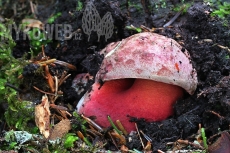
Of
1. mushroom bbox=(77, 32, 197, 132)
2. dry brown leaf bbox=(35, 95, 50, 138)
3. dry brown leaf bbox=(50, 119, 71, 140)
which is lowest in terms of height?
dry brown leaf bbox=(50, 119, 71, 140)

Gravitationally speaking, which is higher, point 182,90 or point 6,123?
point 182,90

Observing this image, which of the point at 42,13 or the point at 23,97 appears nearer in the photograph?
the point at 23,97

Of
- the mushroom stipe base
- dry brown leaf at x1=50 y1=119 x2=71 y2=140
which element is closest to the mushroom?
the mushroom stipe base

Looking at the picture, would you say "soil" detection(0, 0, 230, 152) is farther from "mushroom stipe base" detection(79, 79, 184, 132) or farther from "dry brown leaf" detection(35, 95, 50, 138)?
"dry brown leaf" detection(35, 95, 50, 138)

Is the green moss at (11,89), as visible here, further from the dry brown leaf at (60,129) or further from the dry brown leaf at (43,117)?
the dry brown leaf at (60,129)

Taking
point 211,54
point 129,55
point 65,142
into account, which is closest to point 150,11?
point 211,54

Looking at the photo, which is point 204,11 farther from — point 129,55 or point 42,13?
point 42,13

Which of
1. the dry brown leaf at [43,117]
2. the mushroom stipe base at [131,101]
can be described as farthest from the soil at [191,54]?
the dry brown leaf at [43,117]
